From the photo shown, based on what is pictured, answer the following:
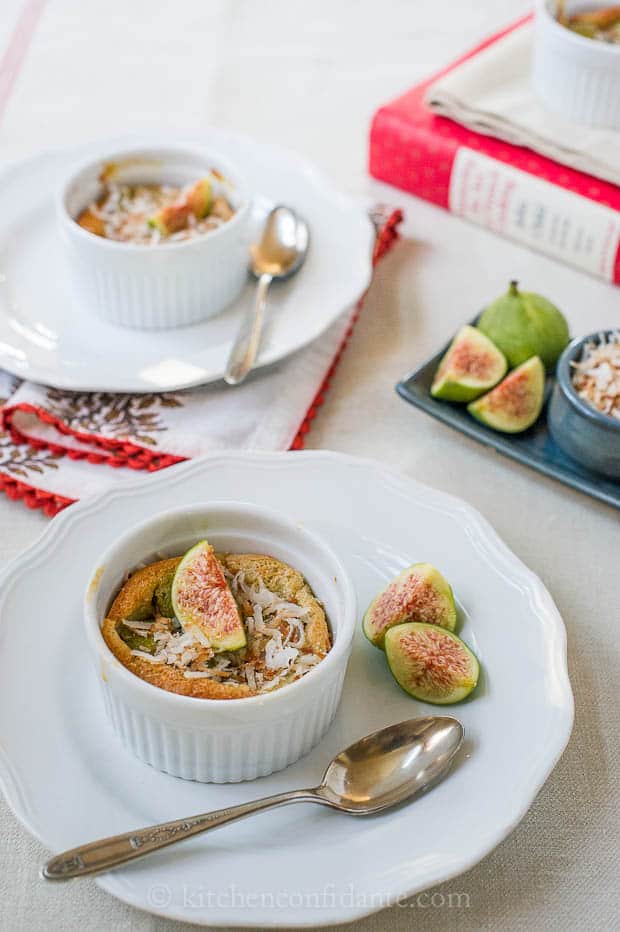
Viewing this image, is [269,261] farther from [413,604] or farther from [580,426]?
[413,604]

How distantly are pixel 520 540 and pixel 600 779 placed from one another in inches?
18.9

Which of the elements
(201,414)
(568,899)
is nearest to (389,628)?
(568,899)

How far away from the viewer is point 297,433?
192 centimetres

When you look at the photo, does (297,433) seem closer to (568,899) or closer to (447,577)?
(447,577)

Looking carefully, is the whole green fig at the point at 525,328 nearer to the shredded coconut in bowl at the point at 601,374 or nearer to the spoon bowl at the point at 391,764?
the shredded coconut in bowl at the point at 601,374

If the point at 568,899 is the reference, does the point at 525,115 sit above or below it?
above

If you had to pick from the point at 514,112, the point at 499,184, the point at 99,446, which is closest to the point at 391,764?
the point at 99,446

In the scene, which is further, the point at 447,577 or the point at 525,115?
the point at 525,115

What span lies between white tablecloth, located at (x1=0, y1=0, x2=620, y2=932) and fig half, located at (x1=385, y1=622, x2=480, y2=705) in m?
0.20

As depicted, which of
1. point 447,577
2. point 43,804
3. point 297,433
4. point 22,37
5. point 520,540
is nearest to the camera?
point 43,804

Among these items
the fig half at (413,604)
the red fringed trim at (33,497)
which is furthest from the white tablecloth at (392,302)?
the fig half at (413,604)

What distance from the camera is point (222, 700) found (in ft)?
4.05

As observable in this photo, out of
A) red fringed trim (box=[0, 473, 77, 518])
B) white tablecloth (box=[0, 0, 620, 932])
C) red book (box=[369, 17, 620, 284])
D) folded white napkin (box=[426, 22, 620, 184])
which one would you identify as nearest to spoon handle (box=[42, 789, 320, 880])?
white tablecloth (box=[0, 0, 620, 932])

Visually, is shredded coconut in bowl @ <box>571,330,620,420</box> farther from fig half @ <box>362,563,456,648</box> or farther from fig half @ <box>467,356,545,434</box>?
fig half @ <box>362,563,456,648</box>
